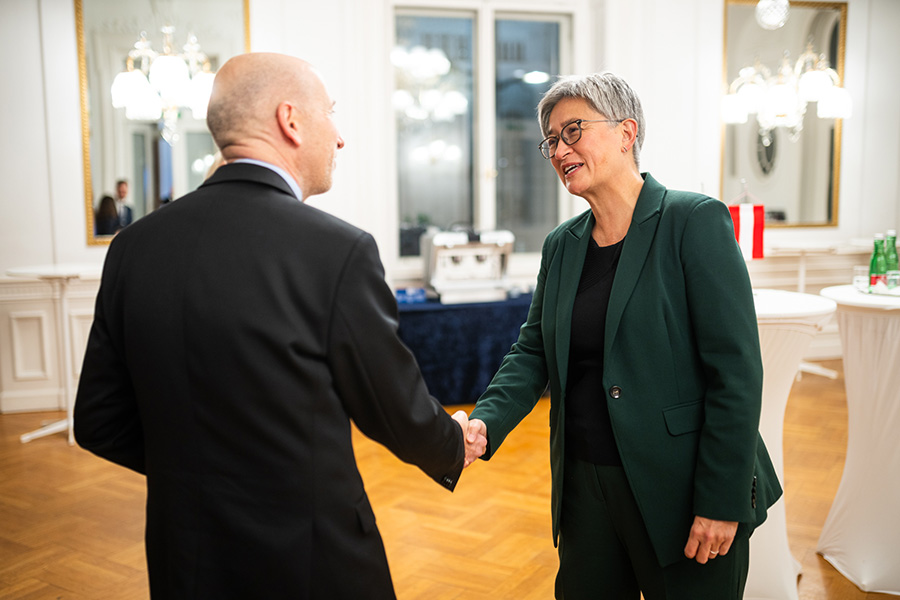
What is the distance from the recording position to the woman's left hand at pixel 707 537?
1545mm

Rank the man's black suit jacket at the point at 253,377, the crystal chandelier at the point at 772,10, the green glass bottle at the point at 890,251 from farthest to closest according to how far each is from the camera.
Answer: the crystal chandelier at the point at 772,10
the green glass bottle at the point at 890,251
the man's black suit jacket at the point at 253,377

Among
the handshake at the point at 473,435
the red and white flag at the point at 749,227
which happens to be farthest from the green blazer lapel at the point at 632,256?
the red and white flag at the point at 749,227

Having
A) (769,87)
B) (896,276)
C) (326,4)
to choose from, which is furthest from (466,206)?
(896,276)

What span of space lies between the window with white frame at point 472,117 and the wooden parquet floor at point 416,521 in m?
2.28

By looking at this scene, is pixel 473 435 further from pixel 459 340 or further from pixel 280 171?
pixel 459 340

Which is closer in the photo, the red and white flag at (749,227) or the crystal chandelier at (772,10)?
the red and white flag at (749,227)

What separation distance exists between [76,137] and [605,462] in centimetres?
521

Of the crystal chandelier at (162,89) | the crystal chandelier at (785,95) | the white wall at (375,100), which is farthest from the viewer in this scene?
the crystal chandelier at (785,95)

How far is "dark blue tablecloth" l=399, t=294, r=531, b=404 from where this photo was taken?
534cm

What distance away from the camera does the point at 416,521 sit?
3463mm

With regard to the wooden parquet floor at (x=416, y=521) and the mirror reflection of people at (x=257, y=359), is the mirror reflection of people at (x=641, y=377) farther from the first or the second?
the wooden parquet floor at (x=416, y=521)

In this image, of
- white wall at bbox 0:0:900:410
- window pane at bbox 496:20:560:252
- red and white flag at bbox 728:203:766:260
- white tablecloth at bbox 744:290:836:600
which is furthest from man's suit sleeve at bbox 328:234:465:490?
window pane at bbox 496:20:560:252

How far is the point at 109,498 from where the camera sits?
3.83 metres

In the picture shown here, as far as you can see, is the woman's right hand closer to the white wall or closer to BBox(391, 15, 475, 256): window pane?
the white wall
